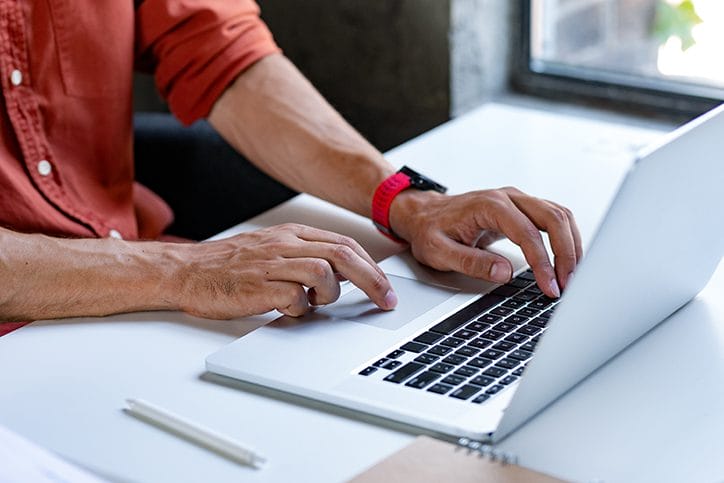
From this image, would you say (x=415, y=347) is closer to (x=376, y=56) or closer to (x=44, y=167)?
(x=44, y=167)

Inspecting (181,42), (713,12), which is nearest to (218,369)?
(181,42)

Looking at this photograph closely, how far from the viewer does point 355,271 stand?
1116 mm

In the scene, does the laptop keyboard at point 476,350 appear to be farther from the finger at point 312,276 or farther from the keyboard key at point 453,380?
the finger at point 312,276


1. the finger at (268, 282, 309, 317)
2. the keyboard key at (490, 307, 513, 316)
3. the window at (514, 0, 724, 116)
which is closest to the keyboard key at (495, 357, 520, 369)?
the keyboard key at (490, 307, 513, 316)

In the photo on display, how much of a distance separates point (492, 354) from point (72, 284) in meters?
0.42

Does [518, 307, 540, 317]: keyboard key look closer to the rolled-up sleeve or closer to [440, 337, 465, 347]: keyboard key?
[440, 337, 465, 347]: keyboard key

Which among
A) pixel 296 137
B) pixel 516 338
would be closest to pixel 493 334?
pixel 516 338

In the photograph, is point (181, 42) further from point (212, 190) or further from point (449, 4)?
point (449, 4)

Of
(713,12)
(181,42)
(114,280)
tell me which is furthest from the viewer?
(713,12)

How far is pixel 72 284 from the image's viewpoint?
3.72ft

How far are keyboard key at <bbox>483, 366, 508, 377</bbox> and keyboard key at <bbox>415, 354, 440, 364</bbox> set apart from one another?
0.16 ft

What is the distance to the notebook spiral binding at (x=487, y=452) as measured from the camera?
0.87 metres

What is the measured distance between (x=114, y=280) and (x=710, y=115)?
587mm

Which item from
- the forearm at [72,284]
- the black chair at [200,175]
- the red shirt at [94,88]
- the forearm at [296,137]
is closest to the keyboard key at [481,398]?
the forearm at [72,284]
